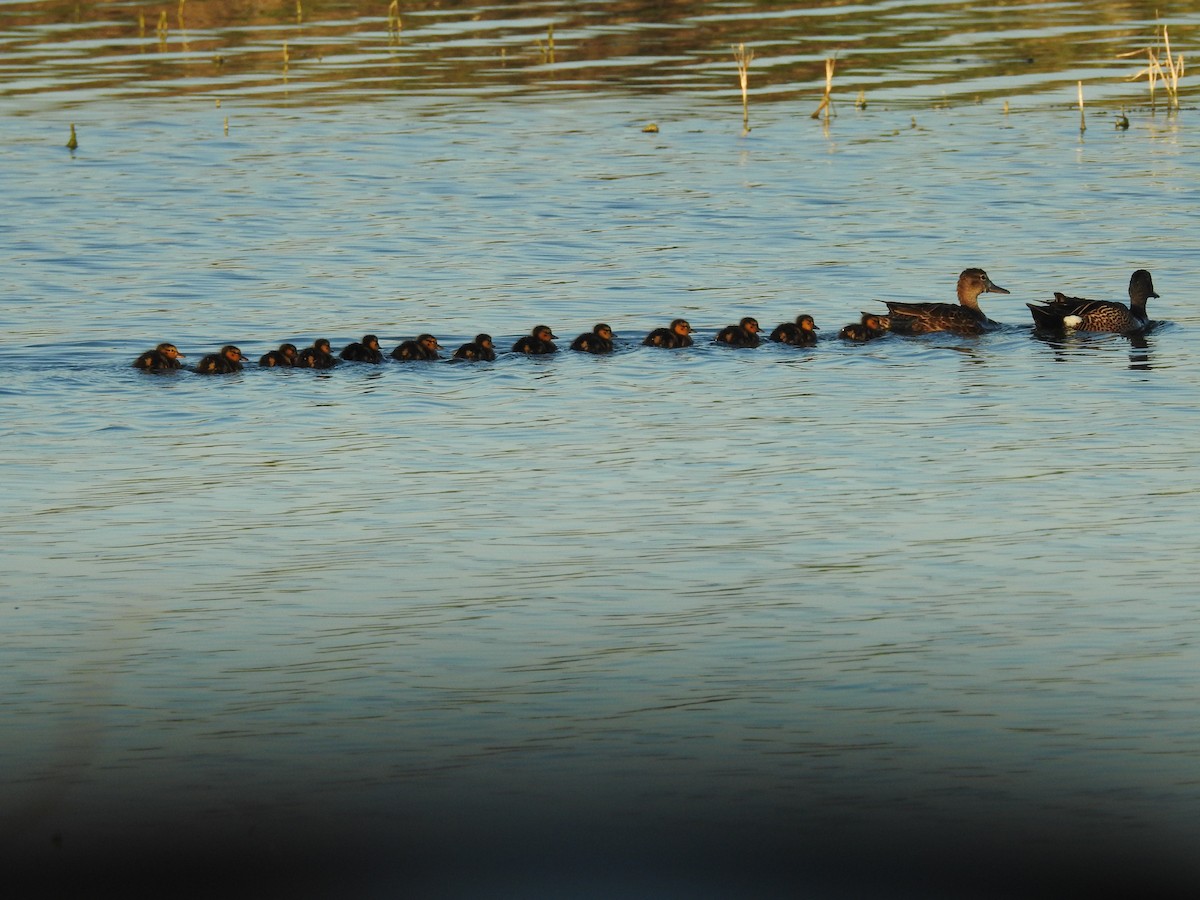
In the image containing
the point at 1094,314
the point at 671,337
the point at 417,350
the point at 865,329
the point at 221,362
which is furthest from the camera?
the point at 1094,314

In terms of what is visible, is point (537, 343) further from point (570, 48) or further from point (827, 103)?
point (570, 48)

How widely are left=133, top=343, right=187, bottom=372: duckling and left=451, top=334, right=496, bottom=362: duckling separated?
194 cm

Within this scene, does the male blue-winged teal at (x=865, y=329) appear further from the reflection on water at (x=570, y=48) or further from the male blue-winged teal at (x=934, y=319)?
the reflection on water at (x=570, y=48)

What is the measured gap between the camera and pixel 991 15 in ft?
125

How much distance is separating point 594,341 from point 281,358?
7.34 ft

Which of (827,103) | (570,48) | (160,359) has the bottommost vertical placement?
(160,359)

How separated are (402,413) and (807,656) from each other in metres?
5.40

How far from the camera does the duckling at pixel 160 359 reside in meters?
14.5

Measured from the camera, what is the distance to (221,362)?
14484 millimetres

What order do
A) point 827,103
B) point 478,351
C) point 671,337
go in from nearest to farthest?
1. point 478,351
2. point 671,337
3. point 827,103

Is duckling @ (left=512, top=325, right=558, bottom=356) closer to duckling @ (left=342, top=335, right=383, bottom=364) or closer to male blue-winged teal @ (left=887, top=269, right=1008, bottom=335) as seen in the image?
duckling @ (left=342, top=335, right=383, bottom=364)

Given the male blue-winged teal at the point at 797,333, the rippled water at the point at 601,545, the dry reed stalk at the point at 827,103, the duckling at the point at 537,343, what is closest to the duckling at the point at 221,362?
the rippled water at the point at 601,545

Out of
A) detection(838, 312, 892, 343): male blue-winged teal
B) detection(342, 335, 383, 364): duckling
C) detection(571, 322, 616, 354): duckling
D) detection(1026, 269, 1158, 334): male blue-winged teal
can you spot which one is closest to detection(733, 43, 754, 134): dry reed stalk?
detection(1026, 269, 1158, 334): male blue-winged teal

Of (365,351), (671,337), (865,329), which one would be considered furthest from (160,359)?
(865,329)
